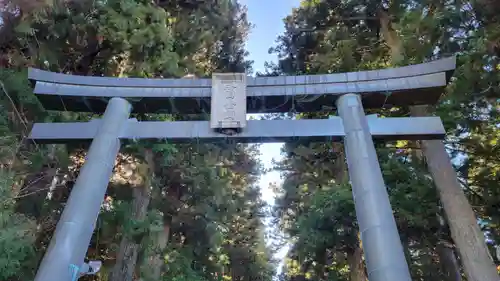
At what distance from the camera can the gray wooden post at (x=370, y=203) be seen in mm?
3538

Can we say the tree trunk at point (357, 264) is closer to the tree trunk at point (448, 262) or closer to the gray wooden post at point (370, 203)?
the tree trunk at point (448, 262)

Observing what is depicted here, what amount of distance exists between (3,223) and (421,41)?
6987 millimetres

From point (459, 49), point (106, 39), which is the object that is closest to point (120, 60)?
point (106, 39)

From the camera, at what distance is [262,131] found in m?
4.59

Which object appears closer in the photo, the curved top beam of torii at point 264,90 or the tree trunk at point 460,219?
the curved top beam of torii at point 264,90

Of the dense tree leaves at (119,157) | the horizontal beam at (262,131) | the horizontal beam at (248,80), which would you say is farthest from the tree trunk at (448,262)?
the dense tree leaves at (119,157)

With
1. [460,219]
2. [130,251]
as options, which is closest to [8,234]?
[130,251]

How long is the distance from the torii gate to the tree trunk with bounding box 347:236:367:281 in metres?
5.24

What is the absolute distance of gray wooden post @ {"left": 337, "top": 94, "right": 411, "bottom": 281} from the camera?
3.54 meters

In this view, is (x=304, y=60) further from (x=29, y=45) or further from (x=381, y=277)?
(x=381, y=277)

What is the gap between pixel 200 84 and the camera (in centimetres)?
501

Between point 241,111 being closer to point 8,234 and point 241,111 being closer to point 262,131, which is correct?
point 262,131

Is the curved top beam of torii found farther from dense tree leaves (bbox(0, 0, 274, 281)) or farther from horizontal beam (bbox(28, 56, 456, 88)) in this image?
dense tree leaves (bbox(0, 0, 274, 281))

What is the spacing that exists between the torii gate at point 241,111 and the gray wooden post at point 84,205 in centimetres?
1
